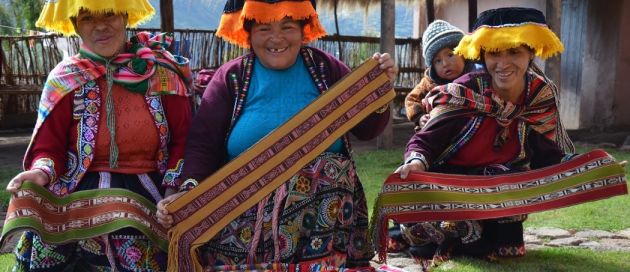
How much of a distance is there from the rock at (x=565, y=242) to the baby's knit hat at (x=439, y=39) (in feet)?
4.67

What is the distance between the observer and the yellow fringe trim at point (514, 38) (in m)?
4.00

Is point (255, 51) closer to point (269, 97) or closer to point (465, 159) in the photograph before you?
point (269, 97)

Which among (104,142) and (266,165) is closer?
(266,165)

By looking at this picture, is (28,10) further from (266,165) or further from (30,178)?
(266,165)

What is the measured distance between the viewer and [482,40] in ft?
13.4

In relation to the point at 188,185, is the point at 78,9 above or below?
above

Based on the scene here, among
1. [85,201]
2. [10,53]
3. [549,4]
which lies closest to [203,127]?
[85,201]

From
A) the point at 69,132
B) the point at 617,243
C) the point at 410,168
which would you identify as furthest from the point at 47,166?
the point at 617,243

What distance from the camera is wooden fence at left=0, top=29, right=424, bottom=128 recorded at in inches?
487

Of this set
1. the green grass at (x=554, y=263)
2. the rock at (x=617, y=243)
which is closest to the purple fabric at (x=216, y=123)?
the green grass at (x=554, y=263)

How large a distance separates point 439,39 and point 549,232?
148 cm

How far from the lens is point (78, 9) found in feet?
11.1

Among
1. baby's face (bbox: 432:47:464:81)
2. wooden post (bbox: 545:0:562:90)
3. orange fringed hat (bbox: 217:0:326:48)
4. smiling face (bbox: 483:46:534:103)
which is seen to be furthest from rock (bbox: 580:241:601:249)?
wooden post (bbox: 545:0:562:90)

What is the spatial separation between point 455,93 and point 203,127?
1.46 metres
